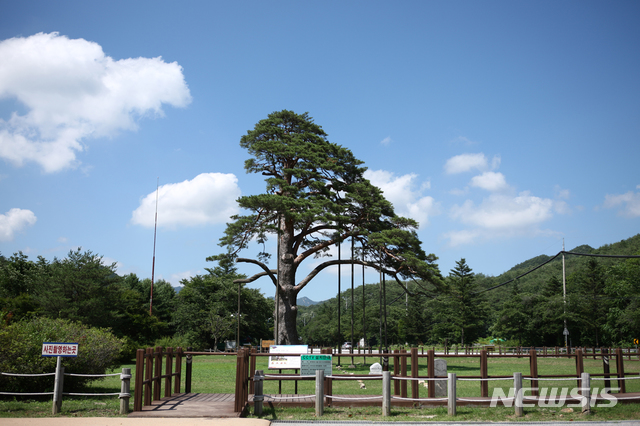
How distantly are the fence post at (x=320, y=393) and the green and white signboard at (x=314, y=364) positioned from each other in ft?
2.05

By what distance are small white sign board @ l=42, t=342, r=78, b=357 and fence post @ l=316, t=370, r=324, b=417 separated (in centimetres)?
563

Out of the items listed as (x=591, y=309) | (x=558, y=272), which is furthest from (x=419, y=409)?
(x=558, y=272)

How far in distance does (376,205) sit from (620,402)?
2046cm

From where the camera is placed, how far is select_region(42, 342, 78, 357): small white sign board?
438 inches

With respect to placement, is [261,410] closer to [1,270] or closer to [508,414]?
[508,414]

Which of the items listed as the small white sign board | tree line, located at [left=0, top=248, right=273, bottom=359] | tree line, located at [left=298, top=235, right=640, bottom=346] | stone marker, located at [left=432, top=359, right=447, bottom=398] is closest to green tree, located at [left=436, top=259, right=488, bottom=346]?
tree line, located at [left=298, top=235, right=640, bottom=346]

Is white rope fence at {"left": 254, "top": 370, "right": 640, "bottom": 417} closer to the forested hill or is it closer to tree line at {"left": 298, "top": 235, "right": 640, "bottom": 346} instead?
tree line at {"left": 298, "top": 235, "right": 640, "bottom": 346}

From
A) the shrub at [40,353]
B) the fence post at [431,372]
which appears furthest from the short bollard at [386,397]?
the shrub at [40,353]

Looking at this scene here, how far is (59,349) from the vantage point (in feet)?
36.8

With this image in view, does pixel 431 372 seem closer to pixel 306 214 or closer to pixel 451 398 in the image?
pixel 451 398

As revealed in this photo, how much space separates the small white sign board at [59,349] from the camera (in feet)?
36.5

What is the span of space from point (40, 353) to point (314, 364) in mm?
7000

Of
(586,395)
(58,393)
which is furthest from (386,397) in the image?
(58,393)

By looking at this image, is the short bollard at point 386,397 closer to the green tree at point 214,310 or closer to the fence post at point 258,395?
the fence post at point 258,395
